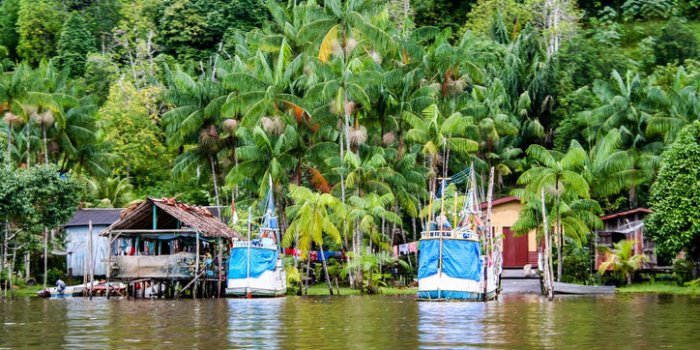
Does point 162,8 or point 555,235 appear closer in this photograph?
point 555,235

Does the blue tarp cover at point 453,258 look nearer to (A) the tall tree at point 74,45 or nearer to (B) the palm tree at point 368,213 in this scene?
(B) the palm tree at point 368,213

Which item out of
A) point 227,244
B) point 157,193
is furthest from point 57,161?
point 227,244

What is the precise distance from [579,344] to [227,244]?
116 feet

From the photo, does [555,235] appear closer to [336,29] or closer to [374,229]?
Answer: [374,229]

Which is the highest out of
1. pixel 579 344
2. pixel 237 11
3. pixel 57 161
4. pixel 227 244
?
pixel 237 11

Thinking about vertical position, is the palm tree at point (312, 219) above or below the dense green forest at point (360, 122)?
below

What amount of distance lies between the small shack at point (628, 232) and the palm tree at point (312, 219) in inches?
585

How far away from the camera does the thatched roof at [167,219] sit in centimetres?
4909

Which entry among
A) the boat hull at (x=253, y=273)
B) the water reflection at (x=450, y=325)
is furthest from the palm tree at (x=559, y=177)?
the boat hull at (x=253, y=273)

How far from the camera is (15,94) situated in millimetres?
61469

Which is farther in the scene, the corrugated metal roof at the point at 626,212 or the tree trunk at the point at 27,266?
the tree trunk at the point at 27,266

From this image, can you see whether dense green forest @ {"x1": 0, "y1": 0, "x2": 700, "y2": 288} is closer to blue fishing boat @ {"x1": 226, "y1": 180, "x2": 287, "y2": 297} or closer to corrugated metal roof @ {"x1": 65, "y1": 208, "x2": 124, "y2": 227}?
blue fishing boat @ {"x1": 226, "y1": 180, "x2": 287, "y2": 297}

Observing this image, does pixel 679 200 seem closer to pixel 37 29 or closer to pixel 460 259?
pixel 460 259

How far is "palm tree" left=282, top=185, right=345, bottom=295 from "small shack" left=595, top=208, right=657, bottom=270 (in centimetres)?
1487
